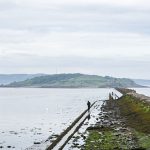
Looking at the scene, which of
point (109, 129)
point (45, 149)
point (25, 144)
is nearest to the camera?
point (45, 149)

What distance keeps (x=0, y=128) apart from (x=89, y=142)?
24.8m

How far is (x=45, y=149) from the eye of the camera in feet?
104

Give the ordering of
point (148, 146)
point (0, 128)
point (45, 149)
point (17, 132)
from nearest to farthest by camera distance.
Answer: point (148, 146) < point (45, 149) < point (17, 132) < point (0, 128)

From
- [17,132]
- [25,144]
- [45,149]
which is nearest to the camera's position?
[45,149]

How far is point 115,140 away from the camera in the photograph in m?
35.2

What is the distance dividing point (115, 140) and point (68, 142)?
3976 millimetres

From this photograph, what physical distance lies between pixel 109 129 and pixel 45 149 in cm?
1487

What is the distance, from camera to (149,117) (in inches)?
1877

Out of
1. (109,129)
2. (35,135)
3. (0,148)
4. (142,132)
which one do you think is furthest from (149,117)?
(0,148)

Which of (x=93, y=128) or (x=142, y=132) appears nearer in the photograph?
(x=142, y=132)

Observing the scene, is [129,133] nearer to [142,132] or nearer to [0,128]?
[142,132]

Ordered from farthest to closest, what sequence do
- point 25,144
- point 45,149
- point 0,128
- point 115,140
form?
point 0,128
point 25,144
point 115,140
point 45,149

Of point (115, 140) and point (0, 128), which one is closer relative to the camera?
point (115, 140)

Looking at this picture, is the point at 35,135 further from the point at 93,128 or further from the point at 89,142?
the point at 89,142
